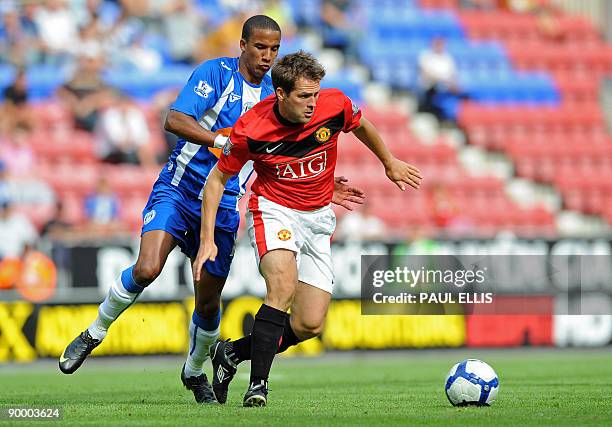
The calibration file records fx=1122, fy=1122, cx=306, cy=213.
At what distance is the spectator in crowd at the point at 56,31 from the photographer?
1881 centimetres

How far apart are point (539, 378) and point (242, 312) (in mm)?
5153

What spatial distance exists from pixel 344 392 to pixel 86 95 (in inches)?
398

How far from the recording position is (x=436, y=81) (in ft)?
69.6

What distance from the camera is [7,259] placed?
14.5 meters

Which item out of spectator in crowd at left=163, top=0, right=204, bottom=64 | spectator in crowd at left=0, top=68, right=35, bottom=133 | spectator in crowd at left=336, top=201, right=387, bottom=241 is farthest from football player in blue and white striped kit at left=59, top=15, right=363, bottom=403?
spectator in crowd at left=163, top=0, right=204, bottom=64

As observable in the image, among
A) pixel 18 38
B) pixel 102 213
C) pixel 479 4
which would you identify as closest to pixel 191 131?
pixel 102 213

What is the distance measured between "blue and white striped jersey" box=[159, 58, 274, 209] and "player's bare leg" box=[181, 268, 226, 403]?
594 mm

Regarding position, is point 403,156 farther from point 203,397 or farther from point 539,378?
point 203,397

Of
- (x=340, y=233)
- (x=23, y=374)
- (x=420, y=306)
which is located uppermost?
(x=340, y=233)

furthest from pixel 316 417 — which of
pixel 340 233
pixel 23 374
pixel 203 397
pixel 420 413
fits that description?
pixel 340 233

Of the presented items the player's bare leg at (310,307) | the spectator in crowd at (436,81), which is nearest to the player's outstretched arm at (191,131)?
the player's bare leg at (310,307)

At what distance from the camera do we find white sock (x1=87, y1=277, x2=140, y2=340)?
7910mm

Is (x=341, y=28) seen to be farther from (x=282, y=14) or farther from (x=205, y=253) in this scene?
A: (x=205, y=253)

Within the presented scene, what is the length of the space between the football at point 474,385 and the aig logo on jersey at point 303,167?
161cm
